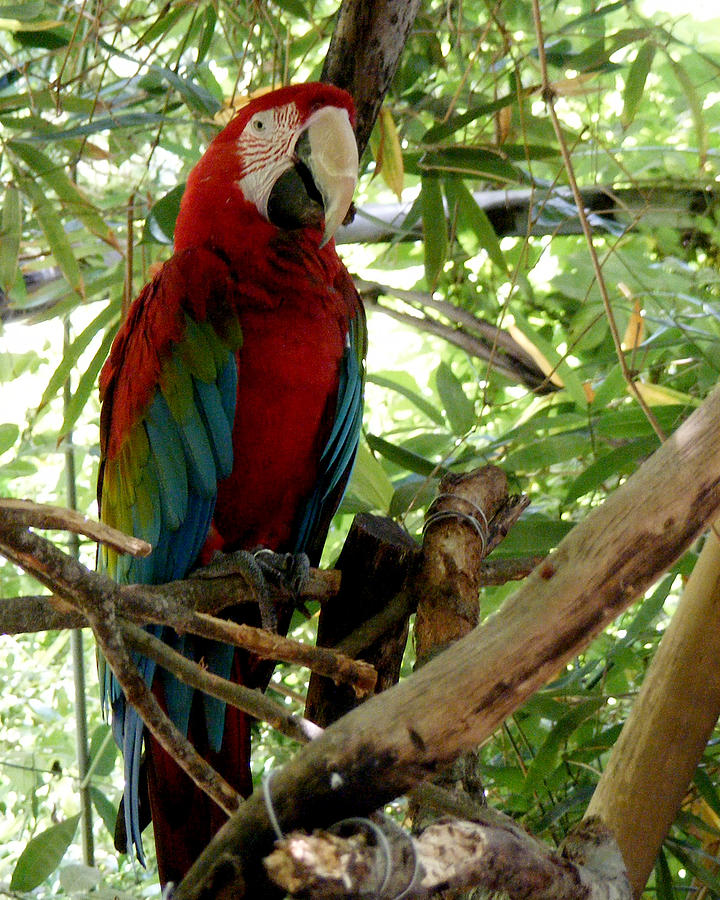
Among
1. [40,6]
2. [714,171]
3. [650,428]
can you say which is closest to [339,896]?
[650,428]

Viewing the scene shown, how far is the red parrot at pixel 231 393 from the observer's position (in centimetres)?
113

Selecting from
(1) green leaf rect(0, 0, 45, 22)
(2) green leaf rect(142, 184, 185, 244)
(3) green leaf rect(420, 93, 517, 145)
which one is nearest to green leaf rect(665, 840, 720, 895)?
(3) green leaf rect(420, 93, 517, 145)

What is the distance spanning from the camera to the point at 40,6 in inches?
50.4

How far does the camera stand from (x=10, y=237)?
4.67 feet

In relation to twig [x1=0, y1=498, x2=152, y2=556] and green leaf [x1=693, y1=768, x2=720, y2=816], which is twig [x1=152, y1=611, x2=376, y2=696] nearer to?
twig [x1=0, y1=498, x2=152, y2=556]

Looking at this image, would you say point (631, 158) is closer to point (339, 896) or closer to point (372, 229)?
point (372, 229)

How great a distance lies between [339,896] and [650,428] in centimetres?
93

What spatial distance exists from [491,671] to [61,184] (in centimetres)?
106

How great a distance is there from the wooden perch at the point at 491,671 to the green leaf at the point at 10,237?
1.07m

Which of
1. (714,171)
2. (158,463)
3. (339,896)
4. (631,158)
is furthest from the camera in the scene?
(631,158)

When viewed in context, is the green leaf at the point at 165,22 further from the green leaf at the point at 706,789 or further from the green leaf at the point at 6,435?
the green leaf at the point at 706,789

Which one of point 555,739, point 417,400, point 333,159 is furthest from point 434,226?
point 555,739

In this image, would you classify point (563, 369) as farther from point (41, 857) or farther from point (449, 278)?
point (41, 857)

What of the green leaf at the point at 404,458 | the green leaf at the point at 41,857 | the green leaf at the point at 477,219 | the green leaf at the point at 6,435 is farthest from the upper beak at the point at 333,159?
the green leaf at the point at 41,857
